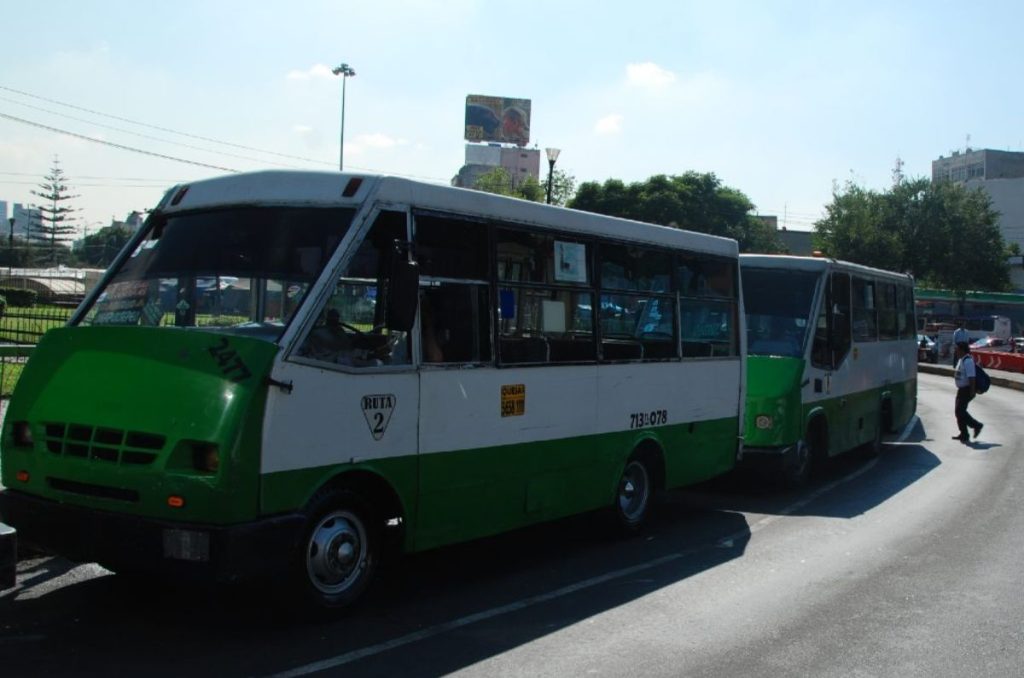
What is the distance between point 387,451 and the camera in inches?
243

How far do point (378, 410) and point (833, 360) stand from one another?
831 cm

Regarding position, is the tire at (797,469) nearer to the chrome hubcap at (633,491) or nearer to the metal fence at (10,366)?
the chrome hubcap at (633,491)

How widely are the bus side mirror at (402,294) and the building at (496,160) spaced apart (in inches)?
4361

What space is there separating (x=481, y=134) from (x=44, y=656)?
361 ft

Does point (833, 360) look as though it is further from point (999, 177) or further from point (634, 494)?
point (999, 177)

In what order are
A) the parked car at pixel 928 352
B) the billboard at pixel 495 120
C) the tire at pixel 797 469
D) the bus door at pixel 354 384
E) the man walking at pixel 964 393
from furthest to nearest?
the billboard at pixel 495 120, the parked car at pixel 928 352, the man walking at pixel 964 393, the tire at pixel 797 469, the bus door at pixel 354 384

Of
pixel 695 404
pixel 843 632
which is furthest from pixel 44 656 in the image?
pixel 695 404

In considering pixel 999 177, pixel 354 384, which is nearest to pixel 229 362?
pixel 354 384

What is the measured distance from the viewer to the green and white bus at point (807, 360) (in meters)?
11.4

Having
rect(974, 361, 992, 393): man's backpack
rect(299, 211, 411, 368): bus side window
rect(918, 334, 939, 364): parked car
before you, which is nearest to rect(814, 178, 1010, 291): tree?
rect(918, 334, 939, 364): parked car

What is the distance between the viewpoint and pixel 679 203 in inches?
2382

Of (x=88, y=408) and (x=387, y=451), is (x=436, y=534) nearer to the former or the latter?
(x=387, y=451)

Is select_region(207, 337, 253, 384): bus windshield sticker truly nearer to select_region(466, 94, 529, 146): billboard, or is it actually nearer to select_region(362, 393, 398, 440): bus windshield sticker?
select_region(362, 393, 398, 440): bus windshield sticker

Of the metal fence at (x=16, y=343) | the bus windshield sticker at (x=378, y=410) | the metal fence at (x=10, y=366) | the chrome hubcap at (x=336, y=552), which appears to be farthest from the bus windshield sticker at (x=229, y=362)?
the metal fence at (x=16, y=343)
